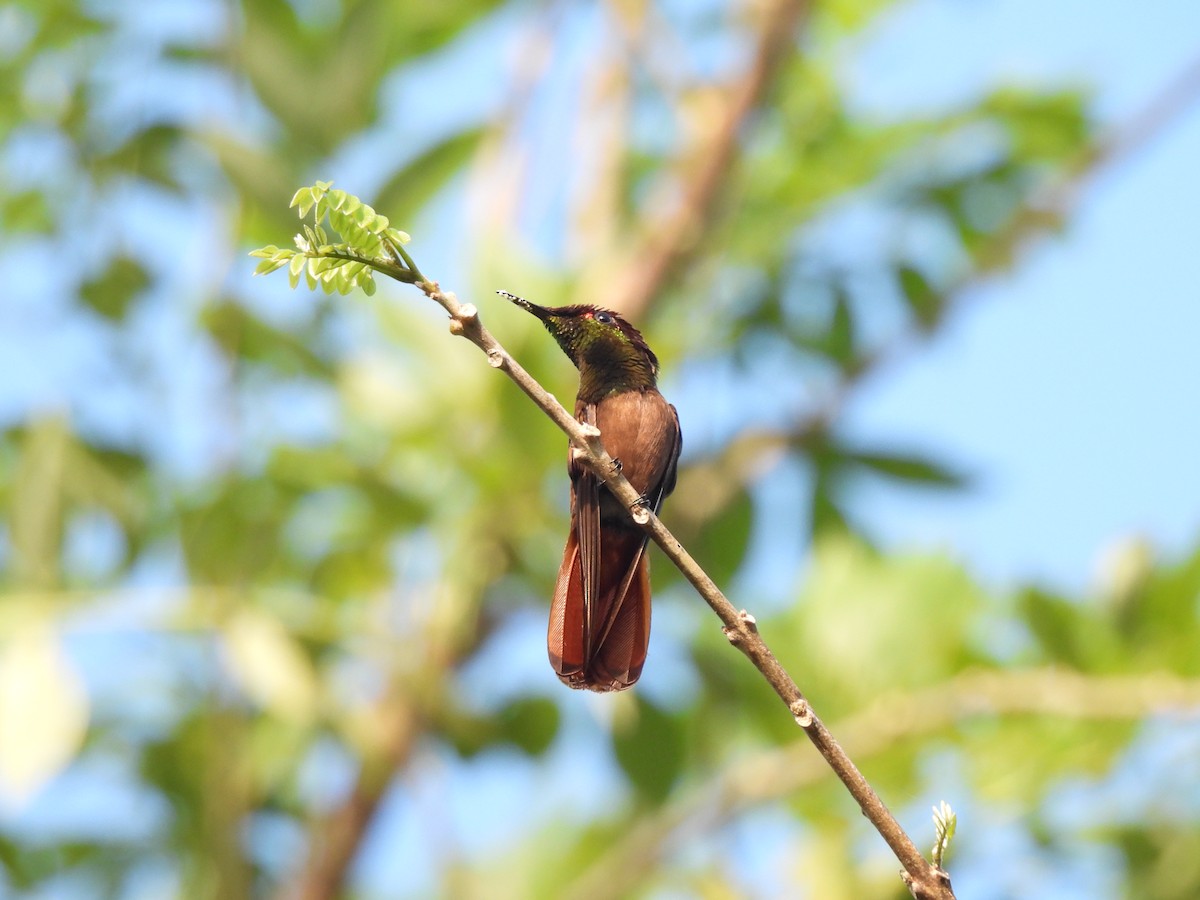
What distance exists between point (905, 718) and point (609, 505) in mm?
2297

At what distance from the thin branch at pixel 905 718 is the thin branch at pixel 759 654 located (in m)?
2.46

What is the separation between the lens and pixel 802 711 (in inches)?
58.0

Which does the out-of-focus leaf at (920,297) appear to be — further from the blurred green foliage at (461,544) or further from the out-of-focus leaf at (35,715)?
the out-of-focus leaf at (35,715)

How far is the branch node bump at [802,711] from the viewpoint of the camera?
1.45 m

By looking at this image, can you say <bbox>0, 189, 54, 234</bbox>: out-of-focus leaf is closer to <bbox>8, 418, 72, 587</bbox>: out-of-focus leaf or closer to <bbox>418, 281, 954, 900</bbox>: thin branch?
<bbox>8, 418, 72, 587</bbox>: out-of-focus leaf

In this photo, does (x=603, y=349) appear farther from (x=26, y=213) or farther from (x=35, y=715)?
(x=26, y=213)

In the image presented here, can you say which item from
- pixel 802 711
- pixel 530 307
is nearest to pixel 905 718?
pixel 802 711

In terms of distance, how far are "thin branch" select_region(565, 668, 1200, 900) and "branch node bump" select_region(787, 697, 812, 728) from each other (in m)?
2.53

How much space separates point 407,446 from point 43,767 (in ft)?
4.72

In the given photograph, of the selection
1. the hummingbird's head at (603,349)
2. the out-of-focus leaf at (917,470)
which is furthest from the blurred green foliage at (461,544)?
the hummingbird's head at (603,349)

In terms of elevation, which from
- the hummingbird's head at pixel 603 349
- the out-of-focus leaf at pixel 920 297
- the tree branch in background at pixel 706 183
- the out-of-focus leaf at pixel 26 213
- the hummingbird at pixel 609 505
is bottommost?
the hummingbird at pixel 609 505

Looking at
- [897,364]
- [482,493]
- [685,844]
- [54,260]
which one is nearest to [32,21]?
[54,260]

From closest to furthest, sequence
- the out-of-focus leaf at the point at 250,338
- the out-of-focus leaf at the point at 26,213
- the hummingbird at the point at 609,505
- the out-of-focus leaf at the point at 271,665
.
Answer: the hummingbird at the point at 609,505
the out-of-focus leaf at the point at 271,665
the out-of-focus leaf at the point at 250,338
the out-of-focus leaf at the point at 26,213

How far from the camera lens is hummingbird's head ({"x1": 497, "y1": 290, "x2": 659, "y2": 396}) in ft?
5.84
